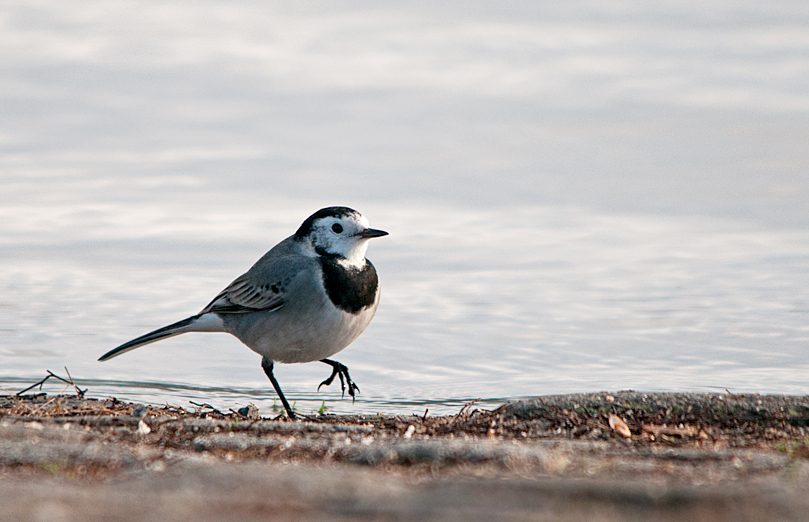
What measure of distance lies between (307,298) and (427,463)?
11.0 feet

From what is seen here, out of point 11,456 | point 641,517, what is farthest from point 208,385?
point 641,517

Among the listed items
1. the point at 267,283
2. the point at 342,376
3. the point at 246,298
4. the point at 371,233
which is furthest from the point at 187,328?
the point at 371,233

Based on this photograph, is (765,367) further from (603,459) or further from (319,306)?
(603,459)

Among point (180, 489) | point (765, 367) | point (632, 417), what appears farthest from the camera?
point (765, 367)

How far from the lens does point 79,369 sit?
8.21 m

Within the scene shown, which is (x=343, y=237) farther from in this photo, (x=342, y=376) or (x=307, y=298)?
(x=342, y=376)

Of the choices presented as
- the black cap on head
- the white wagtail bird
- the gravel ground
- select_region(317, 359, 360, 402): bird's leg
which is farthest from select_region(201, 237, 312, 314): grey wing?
the gravel ground

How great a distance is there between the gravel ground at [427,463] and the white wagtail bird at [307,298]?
1.11 metres

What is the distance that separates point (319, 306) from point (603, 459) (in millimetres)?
3516

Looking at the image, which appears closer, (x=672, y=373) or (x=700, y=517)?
(x=700, y=517)

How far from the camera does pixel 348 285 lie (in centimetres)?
665

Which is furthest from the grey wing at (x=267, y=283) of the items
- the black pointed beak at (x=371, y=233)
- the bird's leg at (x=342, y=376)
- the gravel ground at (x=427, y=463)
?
the gravel ground at (x=427, y=463)

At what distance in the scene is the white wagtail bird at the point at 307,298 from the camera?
6562 mm

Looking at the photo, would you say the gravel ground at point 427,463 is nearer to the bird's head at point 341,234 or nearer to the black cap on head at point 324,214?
the bird's head at point 341,234
